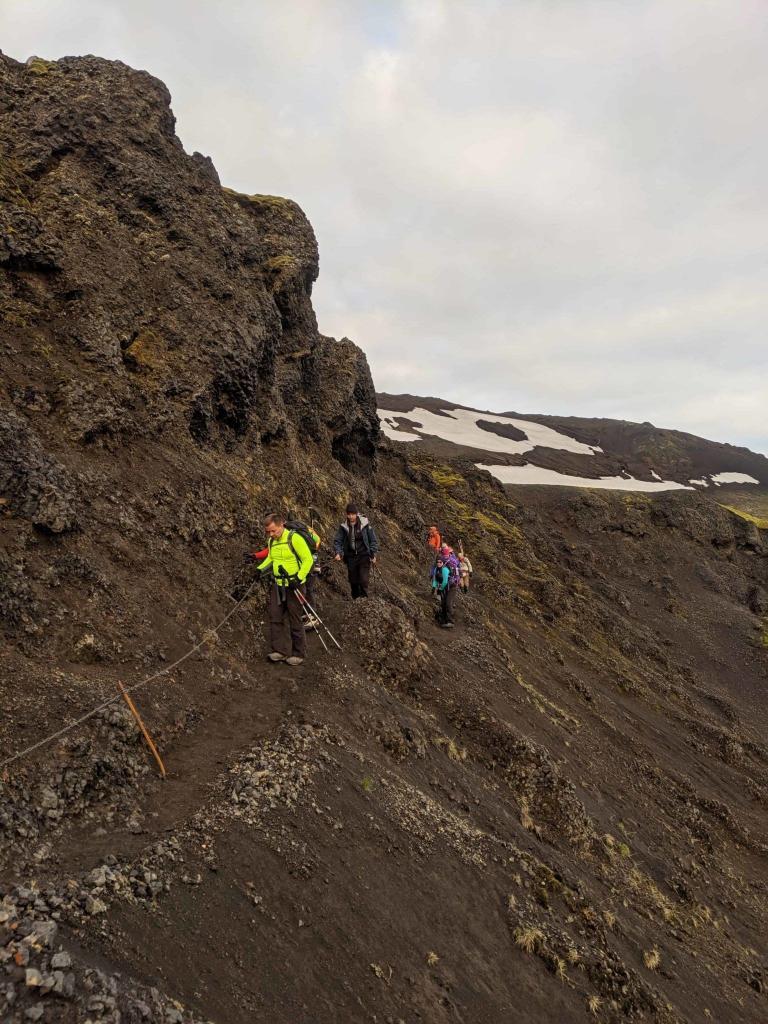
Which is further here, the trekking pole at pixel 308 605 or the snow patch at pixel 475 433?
the snow patch at pixel 475 433

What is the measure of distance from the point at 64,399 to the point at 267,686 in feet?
24.5

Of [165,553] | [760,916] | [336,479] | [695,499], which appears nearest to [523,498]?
[695,499]

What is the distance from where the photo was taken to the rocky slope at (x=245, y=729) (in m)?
5.75

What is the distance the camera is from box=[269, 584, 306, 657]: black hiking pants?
1124cm

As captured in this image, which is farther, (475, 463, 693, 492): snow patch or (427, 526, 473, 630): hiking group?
(475, 463, 693, 492): snow patch

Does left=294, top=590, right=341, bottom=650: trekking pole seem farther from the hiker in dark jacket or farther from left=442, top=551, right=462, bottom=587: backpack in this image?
left=442, top=551, right=462, bottom=587: backpack

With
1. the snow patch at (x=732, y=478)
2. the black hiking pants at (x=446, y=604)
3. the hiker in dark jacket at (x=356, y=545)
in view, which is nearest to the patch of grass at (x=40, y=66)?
the hiker in dark jacket at (x=356, y=545)

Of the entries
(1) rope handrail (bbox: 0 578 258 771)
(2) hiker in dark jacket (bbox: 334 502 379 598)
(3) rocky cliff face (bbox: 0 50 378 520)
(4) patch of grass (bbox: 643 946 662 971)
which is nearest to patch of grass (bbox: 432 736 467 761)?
(4) patch of grass (bbox: 643 946 662 971)

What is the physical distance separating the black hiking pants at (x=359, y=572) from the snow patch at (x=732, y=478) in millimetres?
109443

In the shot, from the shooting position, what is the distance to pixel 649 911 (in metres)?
10.8

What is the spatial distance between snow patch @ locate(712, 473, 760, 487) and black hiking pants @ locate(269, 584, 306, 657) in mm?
112865

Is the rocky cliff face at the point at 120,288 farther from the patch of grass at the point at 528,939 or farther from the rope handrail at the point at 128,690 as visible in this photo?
the patch of grass at the point at 528,939

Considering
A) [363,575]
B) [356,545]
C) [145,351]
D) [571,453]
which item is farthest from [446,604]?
[571,453]

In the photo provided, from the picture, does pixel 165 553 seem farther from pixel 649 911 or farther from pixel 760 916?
pixel 760 916
